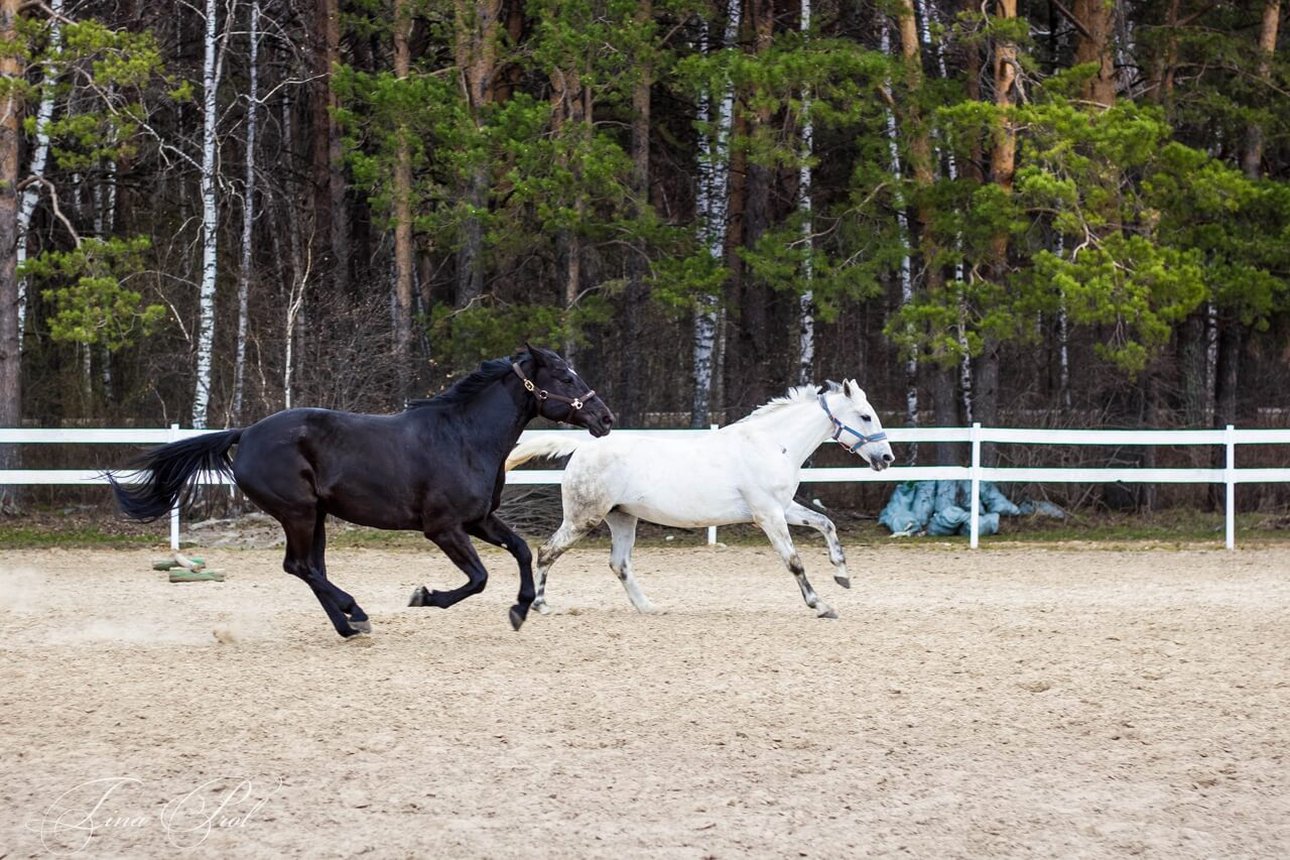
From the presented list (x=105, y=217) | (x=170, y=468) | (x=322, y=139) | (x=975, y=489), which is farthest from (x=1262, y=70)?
(x=105, y=217)

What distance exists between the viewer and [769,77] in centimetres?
1986

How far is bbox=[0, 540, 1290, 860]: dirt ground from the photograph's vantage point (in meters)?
5.66

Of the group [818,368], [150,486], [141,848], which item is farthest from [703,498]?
[818,368]

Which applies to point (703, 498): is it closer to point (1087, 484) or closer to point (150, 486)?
point (150, 486)

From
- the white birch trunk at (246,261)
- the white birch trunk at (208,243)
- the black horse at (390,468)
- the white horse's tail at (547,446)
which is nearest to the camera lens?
the black horse at (390,468)

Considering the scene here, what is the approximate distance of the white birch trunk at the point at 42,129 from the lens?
19328 mm

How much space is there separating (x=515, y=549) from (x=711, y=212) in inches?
533

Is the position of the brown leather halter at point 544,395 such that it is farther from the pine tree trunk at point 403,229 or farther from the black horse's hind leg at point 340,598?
the pine tree trunk at point 403,229

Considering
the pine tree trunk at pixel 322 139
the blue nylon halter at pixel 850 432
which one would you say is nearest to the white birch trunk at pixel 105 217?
the pine tree trunk at pixel 322 139

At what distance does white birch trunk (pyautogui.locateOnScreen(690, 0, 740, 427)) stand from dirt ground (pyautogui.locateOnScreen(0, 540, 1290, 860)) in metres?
9.55

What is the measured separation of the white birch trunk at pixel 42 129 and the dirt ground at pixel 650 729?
9.57m

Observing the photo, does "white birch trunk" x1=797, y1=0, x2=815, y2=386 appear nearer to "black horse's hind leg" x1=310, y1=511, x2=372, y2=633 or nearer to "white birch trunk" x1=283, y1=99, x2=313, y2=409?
"white birch trunk" x1=283, y1=99, x2=313, y2=409

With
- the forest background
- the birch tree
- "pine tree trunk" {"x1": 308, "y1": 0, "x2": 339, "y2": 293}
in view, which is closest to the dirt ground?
the forest background

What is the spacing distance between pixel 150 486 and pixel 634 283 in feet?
46.9
